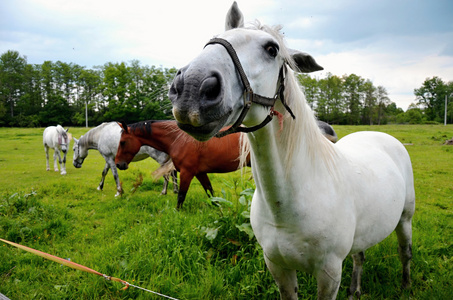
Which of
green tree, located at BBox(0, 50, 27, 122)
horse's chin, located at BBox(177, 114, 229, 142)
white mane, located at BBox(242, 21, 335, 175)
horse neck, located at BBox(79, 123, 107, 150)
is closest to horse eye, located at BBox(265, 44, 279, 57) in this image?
white mane, located at BBox(242, 21, 335, 175)

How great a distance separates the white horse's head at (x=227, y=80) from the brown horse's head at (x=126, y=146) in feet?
16.3

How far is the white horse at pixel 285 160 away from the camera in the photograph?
0.99 meters

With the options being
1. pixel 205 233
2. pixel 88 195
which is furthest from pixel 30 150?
pixel 205 233

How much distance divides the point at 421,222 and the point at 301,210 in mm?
4045

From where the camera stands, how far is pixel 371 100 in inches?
2058

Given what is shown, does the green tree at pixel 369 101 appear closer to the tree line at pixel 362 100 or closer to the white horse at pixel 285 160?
the tree line at pixel 362 100

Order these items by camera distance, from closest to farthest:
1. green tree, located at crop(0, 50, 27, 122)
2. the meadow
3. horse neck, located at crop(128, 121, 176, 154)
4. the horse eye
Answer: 1. the horse eye
2. the meadow
3. horse neck, located at crop(128, 121, 176, 154)
4. green tree, located at crop(0, 50, 27, 122)

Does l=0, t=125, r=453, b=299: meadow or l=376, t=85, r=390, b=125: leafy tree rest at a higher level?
l=376, t=85, r=390, b=125: leafy tree

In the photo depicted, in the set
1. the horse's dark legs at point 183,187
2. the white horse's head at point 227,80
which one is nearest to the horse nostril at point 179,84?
the white horse's head at point 227,80

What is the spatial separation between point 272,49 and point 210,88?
21.2 inches

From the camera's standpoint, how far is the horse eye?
4.12 ft

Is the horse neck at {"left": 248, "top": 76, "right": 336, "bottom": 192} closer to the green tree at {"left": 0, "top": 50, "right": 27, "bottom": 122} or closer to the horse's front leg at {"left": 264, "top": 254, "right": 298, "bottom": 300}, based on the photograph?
the horse's front leg at {"left": 264, "top": 254, "right": 298, "bottom": 300}

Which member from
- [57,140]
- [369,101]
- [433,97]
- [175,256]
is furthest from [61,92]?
[433,97]

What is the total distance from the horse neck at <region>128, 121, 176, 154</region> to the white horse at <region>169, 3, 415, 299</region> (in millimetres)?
3997
